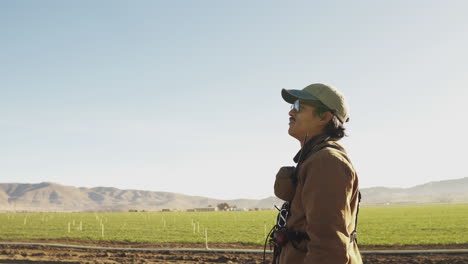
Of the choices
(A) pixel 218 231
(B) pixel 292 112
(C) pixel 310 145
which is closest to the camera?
(C) pixel 310 145

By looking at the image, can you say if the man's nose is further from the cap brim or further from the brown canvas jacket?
the brown canvas jacket

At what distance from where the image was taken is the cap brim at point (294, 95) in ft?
9.39

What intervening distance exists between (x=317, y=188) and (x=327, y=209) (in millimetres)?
130

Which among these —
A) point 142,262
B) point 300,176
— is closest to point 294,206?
point 300,176

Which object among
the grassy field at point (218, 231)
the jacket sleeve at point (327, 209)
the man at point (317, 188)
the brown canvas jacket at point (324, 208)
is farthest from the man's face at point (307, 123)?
the grassy field at point (218, 231)

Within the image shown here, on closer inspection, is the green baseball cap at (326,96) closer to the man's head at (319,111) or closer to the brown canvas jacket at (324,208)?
the man's head at (319,111)

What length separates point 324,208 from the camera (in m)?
2.30

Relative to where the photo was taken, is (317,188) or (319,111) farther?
(319,111)

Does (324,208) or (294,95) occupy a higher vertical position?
(294,95)

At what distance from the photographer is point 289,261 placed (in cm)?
259

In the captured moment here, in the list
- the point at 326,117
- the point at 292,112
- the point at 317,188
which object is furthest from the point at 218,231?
the point at 317,188

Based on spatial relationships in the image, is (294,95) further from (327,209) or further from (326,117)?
(327,209)

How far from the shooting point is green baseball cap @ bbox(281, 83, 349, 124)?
2.82m

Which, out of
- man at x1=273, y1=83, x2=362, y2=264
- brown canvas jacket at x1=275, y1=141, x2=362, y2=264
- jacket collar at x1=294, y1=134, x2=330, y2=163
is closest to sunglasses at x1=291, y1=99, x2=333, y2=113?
man at x1=273, y1=83, x2=362, y2=264
